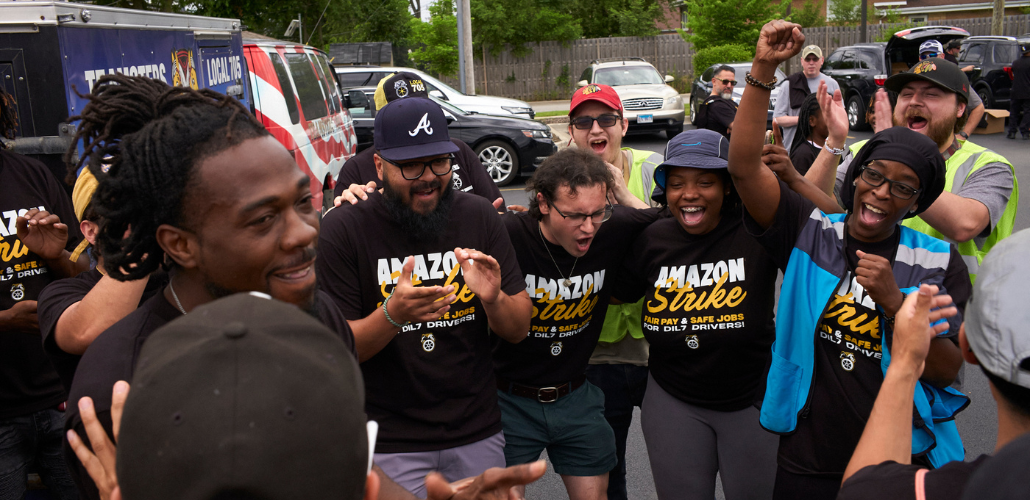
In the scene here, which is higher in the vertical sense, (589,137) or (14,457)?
(589,137)

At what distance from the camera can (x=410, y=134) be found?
2990 millimetres

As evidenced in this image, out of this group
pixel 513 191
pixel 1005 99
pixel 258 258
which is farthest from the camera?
pixel 1005 99

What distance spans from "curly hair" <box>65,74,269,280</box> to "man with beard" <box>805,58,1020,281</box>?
2.74 metres

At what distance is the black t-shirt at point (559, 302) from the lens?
10.4 feet

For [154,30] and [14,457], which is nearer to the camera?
[14,457]

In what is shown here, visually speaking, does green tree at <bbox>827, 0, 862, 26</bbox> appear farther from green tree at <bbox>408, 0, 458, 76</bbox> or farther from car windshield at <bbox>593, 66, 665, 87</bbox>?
car windshield at <bbox>593, 66, 665, 87</bbox>

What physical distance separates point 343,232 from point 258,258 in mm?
1241

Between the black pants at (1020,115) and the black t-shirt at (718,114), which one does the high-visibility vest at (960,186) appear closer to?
the black t-shirt at (718,114)

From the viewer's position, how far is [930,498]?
4.58ft

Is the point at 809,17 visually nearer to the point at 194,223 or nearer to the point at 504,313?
the point at 504,313

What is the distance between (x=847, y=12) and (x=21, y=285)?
127 feet

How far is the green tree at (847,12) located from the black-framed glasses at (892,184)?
36.3m

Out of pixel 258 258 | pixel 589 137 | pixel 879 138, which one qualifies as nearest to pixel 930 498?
pixel 258 258

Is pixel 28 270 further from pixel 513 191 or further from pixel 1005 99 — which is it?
pixel 1005 99
